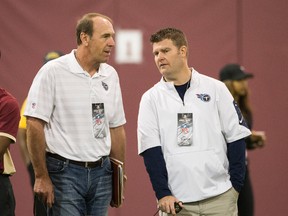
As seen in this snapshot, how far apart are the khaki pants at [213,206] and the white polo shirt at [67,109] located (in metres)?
0.58

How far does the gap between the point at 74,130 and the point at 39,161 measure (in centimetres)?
26

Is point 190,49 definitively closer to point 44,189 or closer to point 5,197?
point 5,197

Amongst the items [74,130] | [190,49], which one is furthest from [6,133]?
[190,49]

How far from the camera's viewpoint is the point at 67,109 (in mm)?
4238

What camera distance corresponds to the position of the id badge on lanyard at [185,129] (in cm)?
419

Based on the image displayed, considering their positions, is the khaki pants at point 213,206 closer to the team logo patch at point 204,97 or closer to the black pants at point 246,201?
the team logo patch at point 204,97

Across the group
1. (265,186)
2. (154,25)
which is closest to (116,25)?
(154,25)

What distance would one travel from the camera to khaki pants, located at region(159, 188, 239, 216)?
4184 mm

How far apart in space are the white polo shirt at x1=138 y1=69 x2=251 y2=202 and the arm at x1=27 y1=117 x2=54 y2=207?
1.81 feet

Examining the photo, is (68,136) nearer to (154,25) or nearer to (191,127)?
(191,127)

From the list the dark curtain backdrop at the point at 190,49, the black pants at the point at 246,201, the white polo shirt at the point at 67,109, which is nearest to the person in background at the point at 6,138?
the white polo shirt at the point at 67,109

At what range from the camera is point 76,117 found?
4.23 meters

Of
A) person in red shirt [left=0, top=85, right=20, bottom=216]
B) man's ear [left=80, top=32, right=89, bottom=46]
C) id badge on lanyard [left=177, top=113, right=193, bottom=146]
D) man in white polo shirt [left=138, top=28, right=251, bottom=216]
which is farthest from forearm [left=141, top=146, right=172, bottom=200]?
person in red shirt [left=0, top=85, right=20, bottom=216]

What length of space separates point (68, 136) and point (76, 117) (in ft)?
0.38
